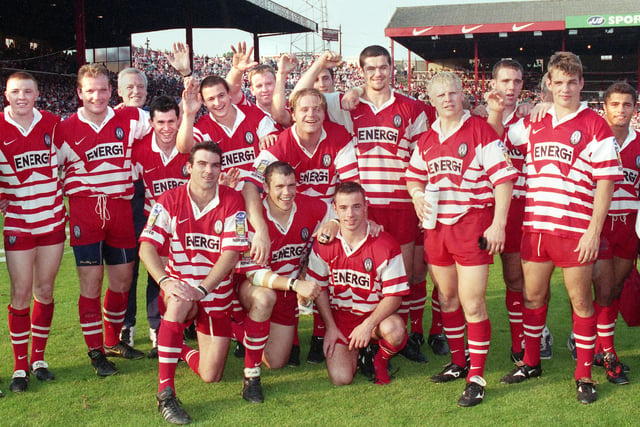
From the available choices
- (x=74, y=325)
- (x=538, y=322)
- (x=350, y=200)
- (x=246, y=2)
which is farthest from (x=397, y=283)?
(x=246, y=2)

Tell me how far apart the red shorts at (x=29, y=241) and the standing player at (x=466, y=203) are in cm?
243

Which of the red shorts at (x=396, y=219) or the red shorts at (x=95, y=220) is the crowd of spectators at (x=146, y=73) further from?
the red shorts at (x=95, y=220)

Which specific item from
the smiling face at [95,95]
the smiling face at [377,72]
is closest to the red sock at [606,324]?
the smiling face at [377,72]

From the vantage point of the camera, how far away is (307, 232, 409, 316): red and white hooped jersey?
4.19 m

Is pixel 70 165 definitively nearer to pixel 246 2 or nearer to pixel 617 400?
pixel 617 400

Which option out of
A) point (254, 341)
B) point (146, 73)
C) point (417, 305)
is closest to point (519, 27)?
point (146, 73)

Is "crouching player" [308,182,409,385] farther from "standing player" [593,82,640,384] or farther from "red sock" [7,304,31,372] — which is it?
"red sock" [7,304,31,372]

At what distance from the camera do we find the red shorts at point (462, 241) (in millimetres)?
3926

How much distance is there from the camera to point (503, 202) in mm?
3863

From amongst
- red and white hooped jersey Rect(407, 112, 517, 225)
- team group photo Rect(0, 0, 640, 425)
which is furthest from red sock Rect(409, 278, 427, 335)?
red and white hooped jersey Rect(407, 112, 517, 225)

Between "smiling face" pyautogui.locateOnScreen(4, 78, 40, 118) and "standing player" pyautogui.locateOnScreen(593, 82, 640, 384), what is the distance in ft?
12.5

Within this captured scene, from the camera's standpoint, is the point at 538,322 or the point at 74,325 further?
the point at 74,325

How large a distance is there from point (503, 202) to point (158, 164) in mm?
2482

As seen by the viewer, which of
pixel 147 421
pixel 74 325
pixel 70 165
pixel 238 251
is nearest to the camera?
pixel 147 421
